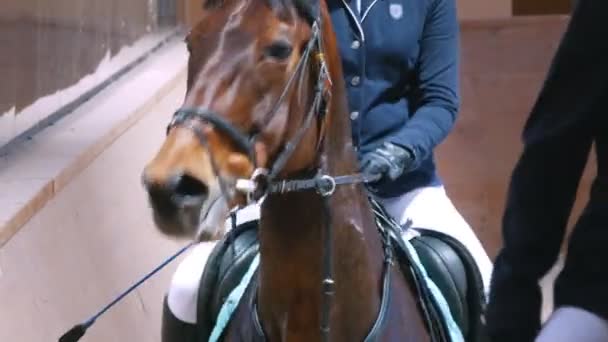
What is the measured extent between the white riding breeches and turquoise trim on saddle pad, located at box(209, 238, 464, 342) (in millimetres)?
247

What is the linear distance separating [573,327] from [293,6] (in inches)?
34.5

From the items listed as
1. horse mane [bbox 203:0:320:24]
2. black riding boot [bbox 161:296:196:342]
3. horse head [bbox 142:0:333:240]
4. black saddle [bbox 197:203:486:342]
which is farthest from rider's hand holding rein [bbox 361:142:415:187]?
black riding boot [bbox 161:296:196:342]

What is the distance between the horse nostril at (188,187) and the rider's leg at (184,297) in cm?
94

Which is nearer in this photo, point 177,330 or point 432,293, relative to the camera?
point 432,293

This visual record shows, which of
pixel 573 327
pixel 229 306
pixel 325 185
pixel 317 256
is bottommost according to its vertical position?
pixel 229 306

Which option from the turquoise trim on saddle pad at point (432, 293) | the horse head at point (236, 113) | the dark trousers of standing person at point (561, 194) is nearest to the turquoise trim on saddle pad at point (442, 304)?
the turquoise trim on saddle pad at point (432, 293)

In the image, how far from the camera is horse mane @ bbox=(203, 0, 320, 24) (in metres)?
1.81

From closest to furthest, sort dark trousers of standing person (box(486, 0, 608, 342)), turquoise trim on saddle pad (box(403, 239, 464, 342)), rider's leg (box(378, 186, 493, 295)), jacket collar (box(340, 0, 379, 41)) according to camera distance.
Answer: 1. dark trousers of standing person (box(486, 0, 608, 342))
2. turquoise trim on saddle pad (box(403, 239, 464, 342))
3. jacket collar (box(340, 0, 379, 41))
4. rider's leg (box(378, 186, 493, 295))

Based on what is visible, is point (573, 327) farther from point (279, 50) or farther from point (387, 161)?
point (387, 161)

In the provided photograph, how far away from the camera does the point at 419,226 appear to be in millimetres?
2529

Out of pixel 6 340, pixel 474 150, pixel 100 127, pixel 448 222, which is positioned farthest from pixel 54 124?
→ pixel 474 150

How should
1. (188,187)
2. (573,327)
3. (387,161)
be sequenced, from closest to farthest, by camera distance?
(573,327) < (188,187) < (387,161)

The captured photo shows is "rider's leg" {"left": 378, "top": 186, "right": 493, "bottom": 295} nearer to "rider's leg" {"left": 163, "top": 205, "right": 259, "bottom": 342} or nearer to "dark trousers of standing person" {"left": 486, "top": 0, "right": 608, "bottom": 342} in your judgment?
"rider's leg" {"left": 163, "top": 205, "right": 259, "bottom": 342}

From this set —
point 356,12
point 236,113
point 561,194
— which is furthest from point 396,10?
point 561,194
